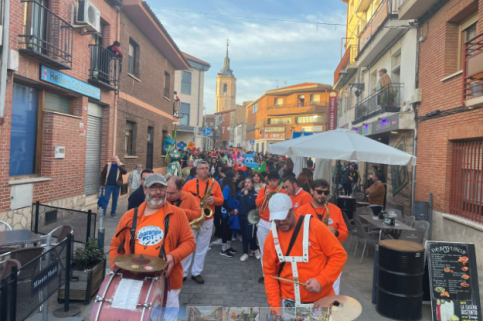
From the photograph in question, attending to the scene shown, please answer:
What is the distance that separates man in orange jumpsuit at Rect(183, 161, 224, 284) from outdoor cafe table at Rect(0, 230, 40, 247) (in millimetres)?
2169

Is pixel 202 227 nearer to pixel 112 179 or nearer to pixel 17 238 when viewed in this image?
pixel 17 238

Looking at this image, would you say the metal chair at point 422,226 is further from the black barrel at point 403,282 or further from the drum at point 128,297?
the drum at point 128,297

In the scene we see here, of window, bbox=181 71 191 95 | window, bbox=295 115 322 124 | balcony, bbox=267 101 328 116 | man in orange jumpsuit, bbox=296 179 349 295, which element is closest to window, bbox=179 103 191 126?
window, bbox=181 71 191 95

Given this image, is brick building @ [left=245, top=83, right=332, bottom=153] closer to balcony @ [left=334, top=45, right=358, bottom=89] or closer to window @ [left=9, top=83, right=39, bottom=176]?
balcony @ [left=334, top=45, right=358, bottom=89]

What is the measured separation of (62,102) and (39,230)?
16.4 ft

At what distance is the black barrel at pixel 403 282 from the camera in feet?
15.3

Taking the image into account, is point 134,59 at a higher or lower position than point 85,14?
higher

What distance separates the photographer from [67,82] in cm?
935

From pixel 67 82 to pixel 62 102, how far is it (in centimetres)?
76

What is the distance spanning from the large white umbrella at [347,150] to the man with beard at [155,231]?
4.45 metres

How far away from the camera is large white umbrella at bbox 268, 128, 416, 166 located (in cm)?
723

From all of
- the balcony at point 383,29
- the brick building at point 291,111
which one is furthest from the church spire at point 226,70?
the balcony at point 383,29

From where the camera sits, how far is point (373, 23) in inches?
600

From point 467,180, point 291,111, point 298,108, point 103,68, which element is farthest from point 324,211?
point 291,111
